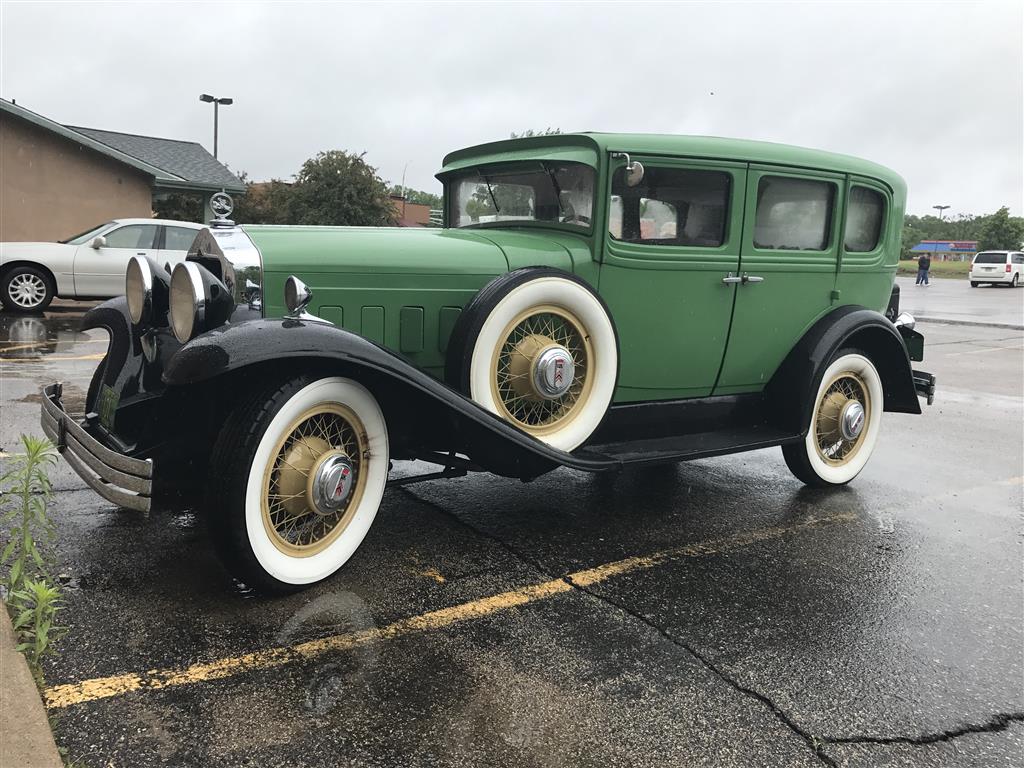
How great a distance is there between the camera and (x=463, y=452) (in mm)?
3281

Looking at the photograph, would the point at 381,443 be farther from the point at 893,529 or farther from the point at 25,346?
the point at 25,346

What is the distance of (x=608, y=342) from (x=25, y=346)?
286 inches

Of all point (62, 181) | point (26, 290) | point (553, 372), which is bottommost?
point (26, 290)

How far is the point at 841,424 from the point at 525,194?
225 centimetres

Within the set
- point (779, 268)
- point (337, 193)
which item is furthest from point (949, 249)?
point (779, 268)

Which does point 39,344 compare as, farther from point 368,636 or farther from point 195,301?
point 368,636

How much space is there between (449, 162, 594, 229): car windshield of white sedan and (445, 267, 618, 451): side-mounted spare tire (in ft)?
1.79

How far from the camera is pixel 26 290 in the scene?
10.9 meters

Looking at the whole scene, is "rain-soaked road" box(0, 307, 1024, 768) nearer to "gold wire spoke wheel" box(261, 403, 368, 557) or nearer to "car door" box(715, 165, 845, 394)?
"gold wire spoke wheel" box(261, 403, 368, 557)

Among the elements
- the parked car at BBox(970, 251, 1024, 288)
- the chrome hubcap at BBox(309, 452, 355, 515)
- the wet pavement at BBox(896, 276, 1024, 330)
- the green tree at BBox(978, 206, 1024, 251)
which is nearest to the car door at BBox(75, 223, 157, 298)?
the chrome hubcap at BBox(309, 452, 355, 515)

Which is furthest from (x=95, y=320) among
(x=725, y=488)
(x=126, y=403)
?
(x=725, y=488)

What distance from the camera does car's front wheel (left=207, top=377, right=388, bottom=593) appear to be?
2.60 metres

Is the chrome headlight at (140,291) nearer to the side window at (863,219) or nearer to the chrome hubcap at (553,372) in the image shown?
the chrome hubcap at (553,372)

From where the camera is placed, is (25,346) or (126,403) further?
(25,346)
